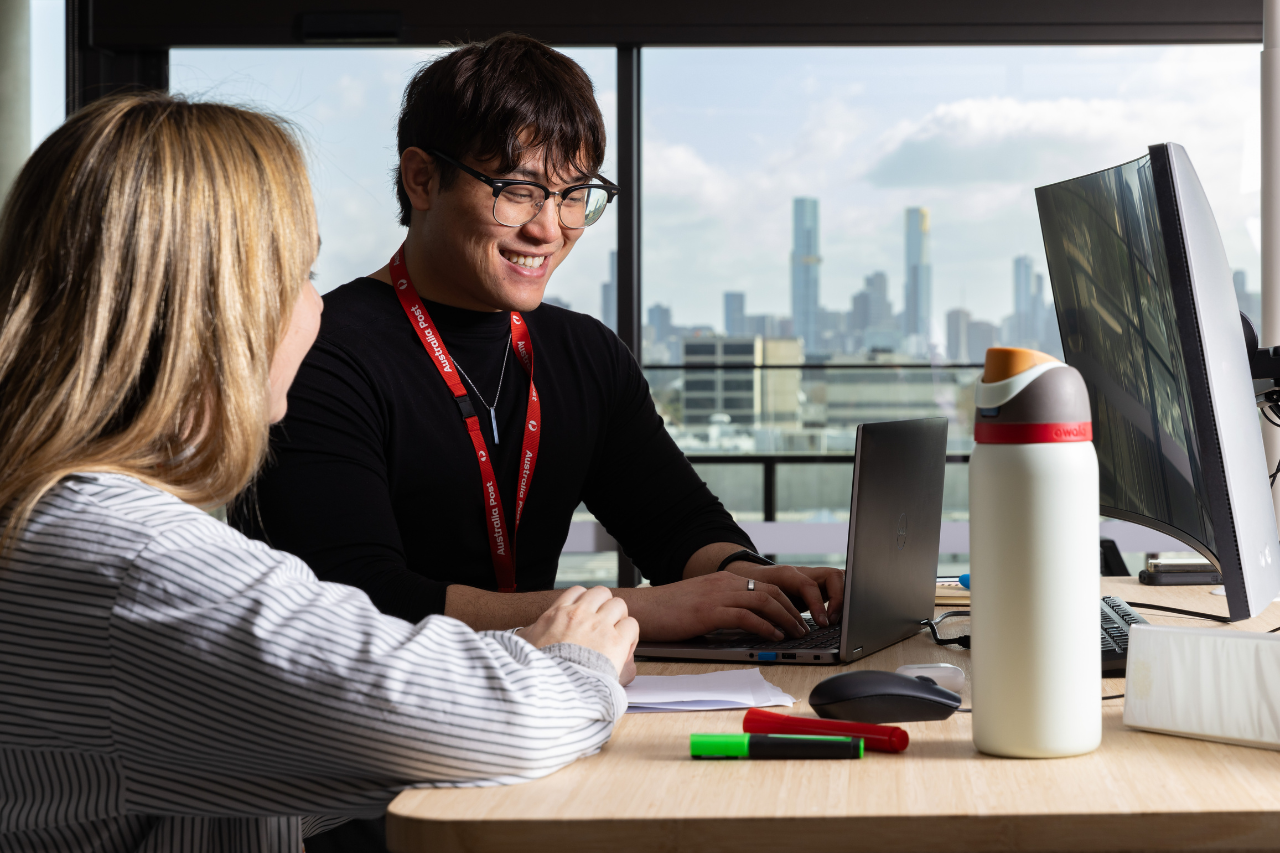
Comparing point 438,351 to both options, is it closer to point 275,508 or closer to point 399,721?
point 275,508

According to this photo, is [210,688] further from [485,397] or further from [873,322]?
[873,322]

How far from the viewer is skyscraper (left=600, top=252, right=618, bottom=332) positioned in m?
3.54

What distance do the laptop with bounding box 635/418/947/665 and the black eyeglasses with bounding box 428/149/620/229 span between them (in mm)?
671

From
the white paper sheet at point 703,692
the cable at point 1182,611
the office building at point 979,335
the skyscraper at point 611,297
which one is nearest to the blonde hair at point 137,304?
the white paper sheet at point 703,692

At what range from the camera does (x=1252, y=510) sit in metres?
0.94

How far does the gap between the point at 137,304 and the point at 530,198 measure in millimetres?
883

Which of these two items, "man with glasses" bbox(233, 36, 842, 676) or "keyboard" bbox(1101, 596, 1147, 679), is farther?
"man with glasses" bbox(233, 36, 842, 676)

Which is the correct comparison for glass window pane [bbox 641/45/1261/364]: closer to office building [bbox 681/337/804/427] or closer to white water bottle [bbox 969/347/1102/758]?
office building [bbox 681/337/804/427]

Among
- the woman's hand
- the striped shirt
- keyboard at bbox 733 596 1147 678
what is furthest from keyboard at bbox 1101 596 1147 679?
the striped shirt

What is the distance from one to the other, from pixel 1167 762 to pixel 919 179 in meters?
3.17

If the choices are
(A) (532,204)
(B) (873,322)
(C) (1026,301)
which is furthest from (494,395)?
(C) (1026,301)

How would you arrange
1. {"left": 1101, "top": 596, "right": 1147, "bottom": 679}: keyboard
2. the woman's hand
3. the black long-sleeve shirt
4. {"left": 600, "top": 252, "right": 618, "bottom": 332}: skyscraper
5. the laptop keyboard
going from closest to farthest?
1. the woman's hand
2. {"left": 1101, "top": 596, "right": 1147, "bottom": 679}: keyboard
3. the laptop keyboard
4. the black long-sleeve shirt
5. {"left": 600, "top": 252, "right": 618, "bottom": 332}: skyscraper

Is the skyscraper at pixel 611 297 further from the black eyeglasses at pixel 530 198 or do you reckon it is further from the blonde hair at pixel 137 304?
the blonde hair at pixel 137 304

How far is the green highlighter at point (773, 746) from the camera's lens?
0.76 metres
